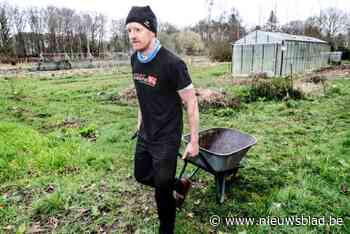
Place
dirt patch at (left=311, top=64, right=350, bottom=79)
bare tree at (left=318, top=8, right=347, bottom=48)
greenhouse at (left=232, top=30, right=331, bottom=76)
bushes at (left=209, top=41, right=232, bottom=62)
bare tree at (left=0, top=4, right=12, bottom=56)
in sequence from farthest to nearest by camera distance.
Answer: bare tree at (left=318, top=8, right=347, bottom=48) → bare tree at (left=0, top=4, right=12, bottom=56) → bushes at (left=209, top=41, right=232, bottom=62) → dirt patch at (left=311, top=64, right=350, bottom=79) → greenhouse at (left=232, top=30, right=331, bottom=76)

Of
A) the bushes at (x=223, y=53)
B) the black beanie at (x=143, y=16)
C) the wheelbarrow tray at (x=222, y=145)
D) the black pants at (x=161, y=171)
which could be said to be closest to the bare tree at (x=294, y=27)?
the bushes at (x=223, y=53)

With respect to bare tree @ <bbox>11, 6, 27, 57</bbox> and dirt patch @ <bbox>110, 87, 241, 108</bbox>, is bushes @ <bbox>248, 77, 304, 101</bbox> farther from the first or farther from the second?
bare tree @ <bbox>11, 6, 27, 57</bbox>

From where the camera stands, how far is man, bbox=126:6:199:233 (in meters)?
1.85

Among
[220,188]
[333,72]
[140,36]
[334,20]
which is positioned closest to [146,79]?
[140,36]

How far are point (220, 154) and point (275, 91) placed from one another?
240 inches

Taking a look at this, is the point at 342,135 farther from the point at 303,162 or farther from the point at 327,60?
the point at 327,60

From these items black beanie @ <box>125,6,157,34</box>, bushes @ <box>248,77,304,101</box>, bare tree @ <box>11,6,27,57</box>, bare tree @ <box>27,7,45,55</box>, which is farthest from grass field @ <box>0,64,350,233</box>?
bare tree @ <box>27,7,45,55</box>

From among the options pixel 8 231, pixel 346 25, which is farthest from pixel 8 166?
pixel 346 25

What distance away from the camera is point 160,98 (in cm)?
190

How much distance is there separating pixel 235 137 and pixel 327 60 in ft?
72.0

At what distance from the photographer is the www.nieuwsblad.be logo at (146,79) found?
6.18 ft

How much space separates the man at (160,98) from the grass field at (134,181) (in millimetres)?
745

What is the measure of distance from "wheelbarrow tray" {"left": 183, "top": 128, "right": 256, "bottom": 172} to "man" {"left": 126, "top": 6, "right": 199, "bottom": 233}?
60 cm

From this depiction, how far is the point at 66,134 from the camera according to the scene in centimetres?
489
